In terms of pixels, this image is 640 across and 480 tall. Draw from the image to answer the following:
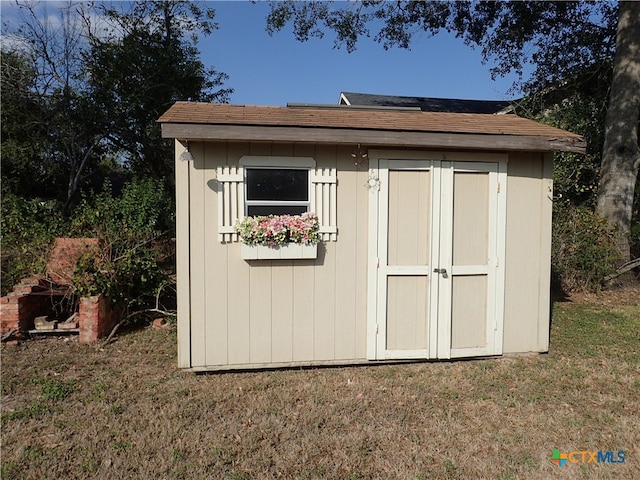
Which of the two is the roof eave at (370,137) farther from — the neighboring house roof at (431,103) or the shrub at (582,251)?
the neighboring house roof at (431,103)

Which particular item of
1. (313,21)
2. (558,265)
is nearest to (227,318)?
(558,265)

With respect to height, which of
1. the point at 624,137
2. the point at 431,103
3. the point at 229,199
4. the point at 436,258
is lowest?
the point at 436,258

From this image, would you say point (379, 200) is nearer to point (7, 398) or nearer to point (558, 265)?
point (7, 398)

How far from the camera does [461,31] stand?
1134 centimetres

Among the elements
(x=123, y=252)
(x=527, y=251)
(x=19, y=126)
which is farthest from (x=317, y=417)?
(x=19, y=126)

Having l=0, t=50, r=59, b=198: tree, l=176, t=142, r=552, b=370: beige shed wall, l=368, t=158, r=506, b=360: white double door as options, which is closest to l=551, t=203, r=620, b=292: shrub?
l=176, t=142, r=552, b=370: beige shed wall

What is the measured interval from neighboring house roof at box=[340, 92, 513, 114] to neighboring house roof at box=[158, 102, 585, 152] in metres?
9.77

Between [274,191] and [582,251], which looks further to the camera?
[582,251]

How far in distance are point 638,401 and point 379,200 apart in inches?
115

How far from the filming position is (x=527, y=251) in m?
4.87

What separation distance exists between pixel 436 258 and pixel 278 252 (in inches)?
65.7

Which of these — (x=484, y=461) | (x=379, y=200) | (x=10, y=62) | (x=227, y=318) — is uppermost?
(x=10, y=62)

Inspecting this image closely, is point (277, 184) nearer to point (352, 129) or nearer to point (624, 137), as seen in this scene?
point (352, 129)

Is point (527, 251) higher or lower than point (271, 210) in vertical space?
lower
